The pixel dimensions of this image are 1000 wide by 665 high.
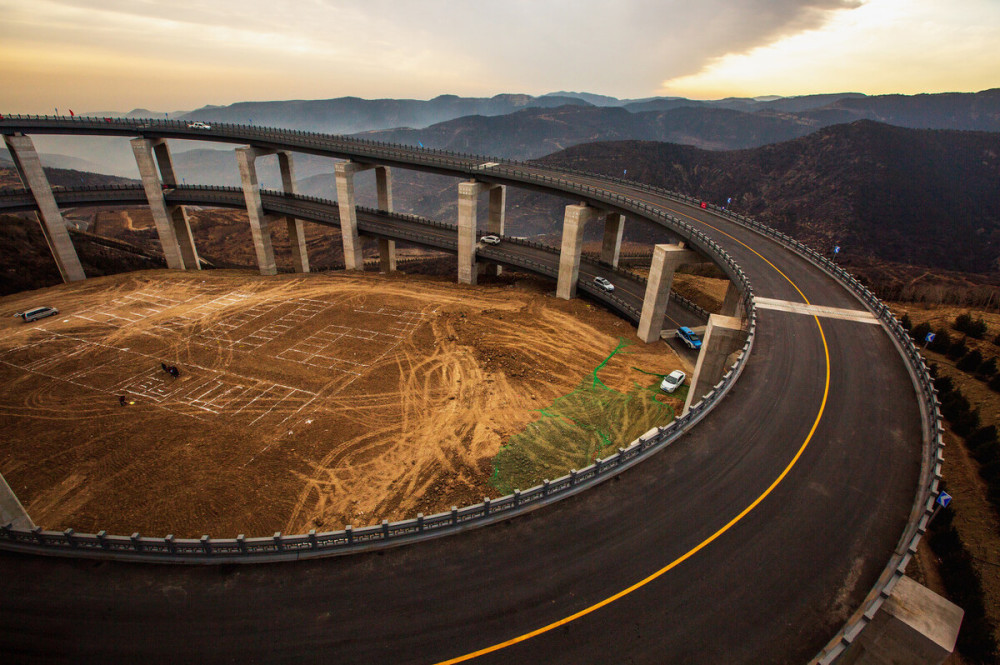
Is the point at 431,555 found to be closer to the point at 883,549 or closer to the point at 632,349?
the point at 883,549

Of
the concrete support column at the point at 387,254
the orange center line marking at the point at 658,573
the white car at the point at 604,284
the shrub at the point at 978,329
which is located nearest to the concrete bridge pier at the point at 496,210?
the concrete support column at the point at 387,254

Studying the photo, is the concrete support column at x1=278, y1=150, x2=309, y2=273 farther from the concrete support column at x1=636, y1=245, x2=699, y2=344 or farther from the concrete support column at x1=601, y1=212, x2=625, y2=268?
the concrete support column at x1=636, y1=245, x2=699, y2=344

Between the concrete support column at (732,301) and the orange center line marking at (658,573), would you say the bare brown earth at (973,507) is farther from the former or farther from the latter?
the concrete support column at (732,301)

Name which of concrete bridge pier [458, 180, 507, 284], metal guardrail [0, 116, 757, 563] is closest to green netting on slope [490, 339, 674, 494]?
metal guardrail [0, 116, 757, 563]

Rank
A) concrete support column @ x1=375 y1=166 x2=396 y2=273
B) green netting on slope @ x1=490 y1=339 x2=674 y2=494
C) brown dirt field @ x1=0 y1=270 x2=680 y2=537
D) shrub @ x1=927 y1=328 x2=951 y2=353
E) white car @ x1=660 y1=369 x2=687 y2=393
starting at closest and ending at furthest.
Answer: brown dirt field @ x1=0 y1=270 x2=680 y2=537 < green netting on slope @ x1=490 y1=339 x2=674 y2=494 < white car @ x1=660 y1=369 x2=687 y2=393 < shrub @ x1=927 y1=328 x2=951 y2=353 < concrete support column @ x1=375 y1=166 x2=396 y2=273

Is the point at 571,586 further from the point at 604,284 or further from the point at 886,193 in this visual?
the point at 886,193

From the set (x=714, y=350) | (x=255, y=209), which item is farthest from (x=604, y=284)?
(x=255, y=209)
